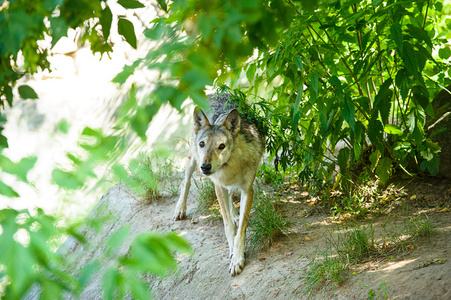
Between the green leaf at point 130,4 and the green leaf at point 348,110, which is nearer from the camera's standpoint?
the green leaf at point 130,4

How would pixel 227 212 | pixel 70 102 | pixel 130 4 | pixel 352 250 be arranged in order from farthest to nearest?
pixel 70 102 < pixel 227 212 < pixel 352 250 < pixel 130 4

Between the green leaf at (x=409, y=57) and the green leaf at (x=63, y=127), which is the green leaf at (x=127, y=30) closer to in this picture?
the green leaf at (x=63, y=127)

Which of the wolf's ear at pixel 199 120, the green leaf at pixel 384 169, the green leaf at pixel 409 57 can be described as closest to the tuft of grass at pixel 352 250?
the green leaf at pixel 384 169

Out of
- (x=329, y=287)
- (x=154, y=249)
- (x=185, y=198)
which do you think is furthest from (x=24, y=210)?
(x=185, y=198)

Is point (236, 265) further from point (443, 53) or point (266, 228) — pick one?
point (443, 53)

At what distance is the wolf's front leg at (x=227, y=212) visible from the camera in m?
4.72

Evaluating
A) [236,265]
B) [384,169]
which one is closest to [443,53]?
[384,169]

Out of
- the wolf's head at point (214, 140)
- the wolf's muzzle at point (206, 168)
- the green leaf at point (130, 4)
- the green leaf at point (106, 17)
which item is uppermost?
the green leaf at point (130, 4)

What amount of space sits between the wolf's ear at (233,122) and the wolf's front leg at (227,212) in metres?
0.74

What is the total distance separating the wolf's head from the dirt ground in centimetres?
104

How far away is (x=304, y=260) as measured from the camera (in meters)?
4.06

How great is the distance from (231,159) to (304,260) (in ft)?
4.52

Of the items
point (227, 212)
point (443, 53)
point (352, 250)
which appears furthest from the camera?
point (227, 212)

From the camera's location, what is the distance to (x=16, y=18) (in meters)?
1.19
